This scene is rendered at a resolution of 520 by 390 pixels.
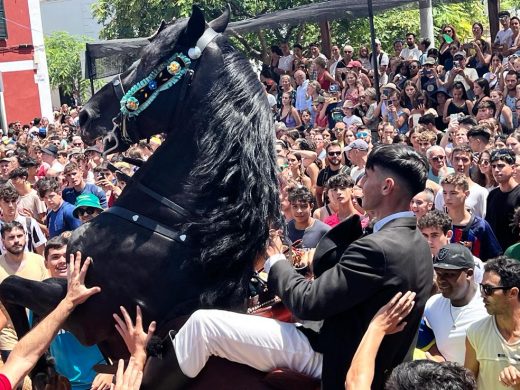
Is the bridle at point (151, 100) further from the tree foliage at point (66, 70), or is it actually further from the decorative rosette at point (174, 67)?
the tree foliage at point (66, 70)

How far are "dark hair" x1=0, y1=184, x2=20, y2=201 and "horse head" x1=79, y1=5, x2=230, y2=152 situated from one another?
4.40 meters

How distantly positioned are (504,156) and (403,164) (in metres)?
3.88

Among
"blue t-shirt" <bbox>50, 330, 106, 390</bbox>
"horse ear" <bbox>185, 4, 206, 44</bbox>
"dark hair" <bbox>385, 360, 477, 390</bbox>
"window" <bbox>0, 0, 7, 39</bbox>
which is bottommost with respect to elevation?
"blue t-shirt" <bbox>50, 330, 106, 390</bbox>

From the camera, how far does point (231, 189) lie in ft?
13.4

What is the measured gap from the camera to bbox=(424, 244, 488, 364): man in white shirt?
4891 millimetres

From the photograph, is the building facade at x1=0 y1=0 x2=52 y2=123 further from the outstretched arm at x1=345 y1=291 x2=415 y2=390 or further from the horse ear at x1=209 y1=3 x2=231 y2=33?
the outstretched arm at x1=345 y1=291 x2=415 y2=390

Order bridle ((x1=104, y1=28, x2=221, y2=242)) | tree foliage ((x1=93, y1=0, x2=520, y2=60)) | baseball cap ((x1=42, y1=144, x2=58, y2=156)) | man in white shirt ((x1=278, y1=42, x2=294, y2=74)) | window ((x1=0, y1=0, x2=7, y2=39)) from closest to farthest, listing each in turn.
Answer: bridle ((x1=104, y1=28, x2=221, y2=242)) < baseball cap ((x1=42, y1=144, x2=58, y2=156)) < man in white shirt ((x1=278, y1=42, x2=294, y2=74)) < tree foliage ((x1=93, y1=0, x2=520, y2=60)) < window ((x1=0, y1=0, x2=7, y2=39))

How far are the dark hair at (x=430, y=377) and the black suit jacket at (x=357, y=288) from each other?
0.51 metres

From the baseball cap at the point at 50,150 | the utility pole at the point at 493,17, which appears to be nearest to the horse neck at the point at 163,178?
the baseball cap at the point at 50,150

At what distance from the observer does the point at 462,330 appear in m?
4.88

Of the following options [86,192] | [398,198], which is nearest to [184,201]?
[398,198]

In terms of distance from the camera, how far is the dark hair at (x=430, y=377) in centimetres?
258

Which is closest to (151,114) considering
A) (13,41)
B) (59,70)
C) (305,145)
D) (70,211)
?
(70,211)

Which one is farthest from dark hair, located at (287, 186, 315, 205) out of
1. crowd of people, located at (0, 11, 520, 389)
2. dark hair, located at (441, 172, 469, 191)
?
dark hair, located at (441, 172, 469, 191)
